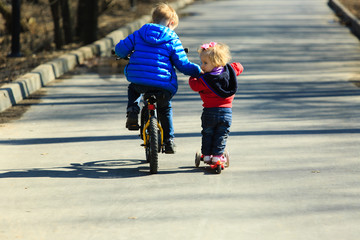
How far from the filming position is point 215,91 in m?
6.08

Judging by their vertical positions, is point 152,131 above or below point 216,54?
below

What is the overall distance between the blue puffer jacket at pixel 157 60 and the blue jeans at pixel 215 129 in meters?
0.40

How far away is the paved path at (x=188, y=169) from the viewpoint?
15.5ft

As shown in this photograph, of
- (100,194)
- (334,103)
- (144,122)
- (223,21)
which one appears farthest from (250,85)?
(223,21)

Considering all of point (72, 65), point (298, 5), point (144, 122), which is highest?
point (144, 122)

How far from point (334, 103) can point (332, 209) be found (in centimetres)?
471

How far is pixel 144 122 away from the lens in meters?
6.36

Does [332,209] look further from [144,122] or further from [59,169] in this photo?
[59,169]

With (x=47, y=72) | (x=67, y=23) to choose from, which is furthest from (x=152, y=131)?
(x=67, y=23)

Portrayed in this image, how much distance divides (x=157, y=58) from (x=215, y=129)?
2.79 ft

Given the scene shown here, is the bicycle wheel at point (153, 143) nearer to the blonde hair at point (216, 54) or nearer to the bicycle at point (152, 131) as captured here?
the bicycle at point (152, 131)

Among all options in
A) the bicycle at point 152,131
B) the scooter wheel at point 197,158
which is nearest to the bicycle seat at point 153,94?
the bicycle at point 152,131

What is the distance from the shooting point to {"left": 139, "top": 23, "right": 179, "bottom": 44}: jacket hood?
6.04m

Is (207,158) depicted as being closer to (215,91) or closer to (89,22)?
(215,91)
